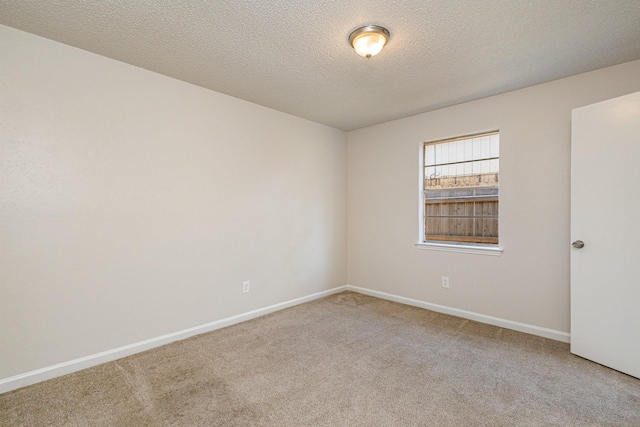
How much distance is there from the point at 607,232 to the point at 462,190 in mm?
1410

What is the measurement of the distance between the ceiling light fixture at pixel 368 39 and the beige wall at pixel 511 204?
1.81m

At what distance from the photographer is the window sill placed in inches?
127

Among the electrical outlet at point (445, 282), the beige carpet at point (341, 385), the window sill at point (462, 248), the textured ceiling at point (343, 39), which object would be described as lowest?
the beige carpet at point (341, 385)

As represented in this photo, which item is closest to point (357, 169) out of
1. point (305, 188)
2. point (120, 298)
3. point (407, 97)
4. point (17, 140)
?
point (305, 188)

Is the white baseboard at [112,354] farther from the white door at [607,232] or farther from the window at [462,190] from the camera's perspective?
the white door at [607,232]

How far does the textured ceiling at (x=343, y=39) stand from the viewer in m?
1.85

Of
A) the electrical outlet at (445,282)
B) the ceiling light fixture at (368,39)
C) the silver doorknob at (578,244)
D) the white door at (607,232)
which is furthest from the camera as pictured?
the electrical outlet at (445,282)

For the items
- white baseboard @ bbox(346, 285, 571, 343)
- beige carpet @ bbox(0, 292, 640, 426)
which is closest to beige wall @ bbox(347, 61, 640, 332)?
white baseboard @ bbox(346, 285, 571, 343)

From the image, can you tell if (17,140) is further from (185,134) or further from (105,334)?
(105,334)

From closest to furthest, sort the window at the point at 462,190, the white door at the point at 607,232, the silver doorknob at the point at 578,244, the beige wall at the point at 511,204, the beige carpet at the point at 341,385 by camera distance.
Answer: the beige carpet at the point at 341,385, the white door at the point at 607,232, the silver doorknob at the point at 578,244, the beige wall at the point at 511,204, the window at the point at 462,190

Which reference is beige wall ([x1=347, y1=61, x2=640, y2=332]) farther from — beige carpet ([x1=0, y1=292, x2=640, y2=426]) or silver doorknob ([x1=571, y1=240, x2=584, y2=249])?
beige carpet ([x1=0, y1=292, x2=640, y2=426])

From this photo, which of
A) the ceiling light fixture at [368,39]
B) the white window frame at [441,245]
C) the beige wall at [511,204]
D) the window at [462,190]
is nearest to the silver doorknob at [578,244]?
the beige wall at [511,204]

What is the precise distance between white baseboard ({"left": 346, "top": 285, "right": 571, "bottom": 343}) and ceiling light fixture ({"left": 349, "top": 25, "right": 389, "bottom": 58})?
2.94 m

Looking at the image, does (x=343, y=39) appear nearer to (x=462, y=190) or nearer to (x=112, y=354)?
(x=462, y=190)
